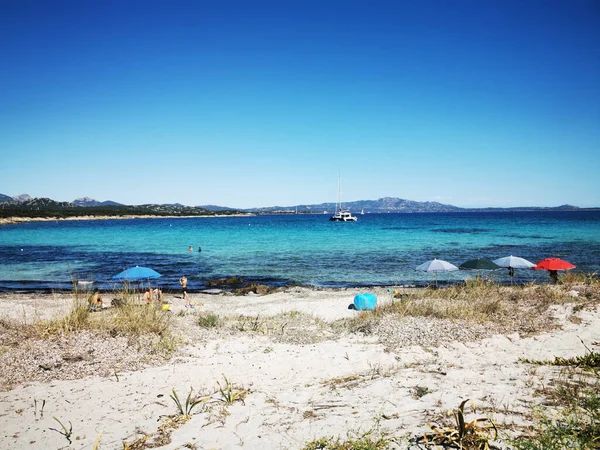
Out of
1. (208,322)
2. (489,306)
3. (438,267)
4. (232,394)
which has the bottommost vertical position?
(208,322)

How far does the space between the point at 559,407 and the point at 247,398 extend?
A: 3.80 meters

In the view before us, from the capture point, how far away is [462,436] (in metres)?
3.52

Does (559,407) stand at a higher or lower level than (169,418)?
higher

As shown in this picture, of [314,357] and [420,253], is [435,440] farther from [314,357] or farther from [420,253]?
[420,253]

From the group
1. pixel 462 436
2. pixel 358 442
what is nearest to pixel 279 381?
pixel 358 442

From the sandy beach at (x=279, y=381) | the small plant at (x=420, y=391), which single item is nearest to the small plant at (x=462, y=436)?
the sandy beach at (x=279, y=381)

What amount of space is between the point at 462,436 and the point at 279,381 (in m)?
3.25

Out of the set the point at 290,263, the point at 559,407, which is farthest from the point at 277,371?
the point at 290,263

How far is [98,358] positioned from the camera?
6.96m

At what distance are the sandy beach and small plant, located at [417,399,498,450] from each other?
0.43 ft

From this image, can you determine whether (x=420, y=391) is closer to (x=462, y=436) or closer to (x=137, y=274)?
(x=462, y=436)

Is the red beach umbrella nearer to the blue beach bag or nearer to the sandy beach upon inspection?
the sandy beach

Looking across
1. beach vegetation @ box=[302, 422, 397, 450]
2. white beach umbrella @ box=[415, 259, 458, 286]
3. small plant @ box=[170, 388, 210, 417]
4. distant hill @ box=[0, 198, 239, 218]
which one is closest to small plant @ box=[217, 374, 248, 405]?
small plant @ box=[170, 388, 210, 417]

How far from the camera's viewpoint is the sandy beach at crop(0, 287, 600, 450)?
14.0ft
